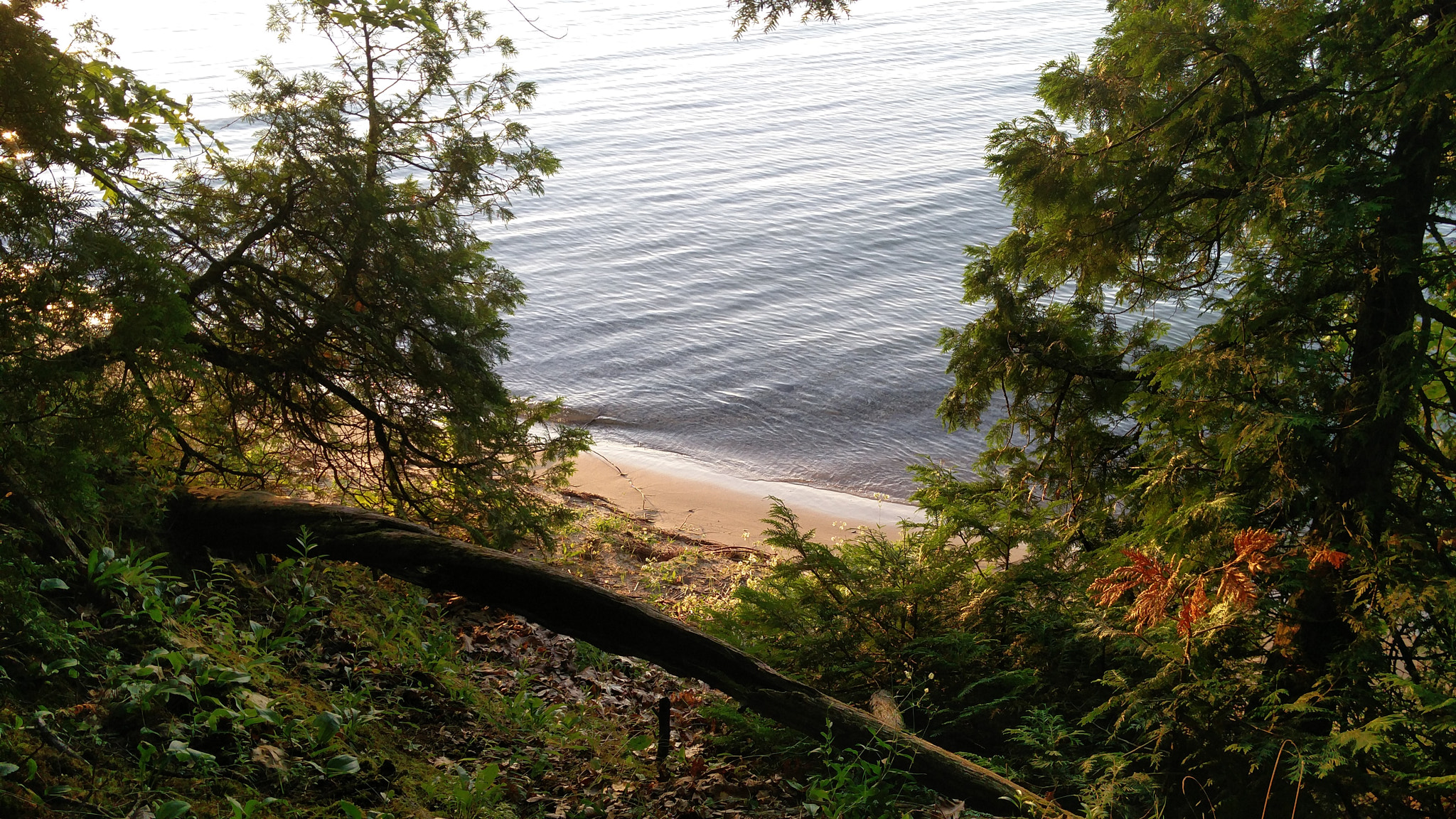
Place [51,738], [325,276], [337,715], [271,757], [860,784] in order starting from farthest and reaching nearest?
1. [325,276]
2. [860,784]
3. [337,715]
4. [271,757]
5. [51,738]

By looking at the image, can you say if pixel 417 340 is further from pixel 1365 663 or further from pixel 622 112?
pixel 622 112

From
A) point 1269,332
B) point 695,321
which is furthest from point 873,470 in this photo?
point 1269,332

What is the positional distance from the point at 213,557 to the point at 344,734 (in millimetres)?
1784

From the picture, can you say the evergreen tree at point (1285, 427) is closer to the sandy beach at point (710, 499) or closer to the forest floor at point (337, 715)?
the forest floor at point (337, 715)

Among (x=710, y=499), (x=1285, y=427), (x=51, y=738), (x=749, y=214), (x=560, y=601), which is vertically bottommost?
(x=710, y=499)

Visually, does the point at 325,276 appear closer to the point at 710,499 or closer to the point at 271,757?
the point at 271,757

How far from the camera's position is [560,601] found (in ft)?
14.7

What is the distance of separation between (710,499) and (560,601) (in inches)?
240

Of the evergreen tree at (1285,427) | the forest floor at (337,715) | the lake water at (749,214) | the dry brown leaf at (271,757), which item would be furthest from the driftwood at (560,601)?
the lake water at (749,214)

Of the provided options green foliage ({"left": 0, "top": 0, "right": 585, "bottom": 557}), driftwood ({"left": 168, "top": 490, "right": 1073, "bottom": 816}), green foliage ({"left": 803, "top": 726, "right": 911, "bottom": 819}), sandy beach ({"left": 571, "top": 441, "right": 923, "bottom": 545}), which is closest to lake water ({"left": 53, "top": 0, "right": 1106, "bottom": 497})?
sandy beach ({"left": 571, "top": 441, "right": 923, "bottom": 545})

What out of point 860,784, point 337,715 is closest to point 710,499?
point 860,784

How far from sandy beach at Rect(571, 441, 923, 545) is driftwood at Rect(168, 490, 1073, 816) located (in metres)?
4.91

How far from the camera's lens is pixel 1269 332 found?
148 inches

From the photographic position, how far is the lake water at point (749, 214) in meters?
12.9
